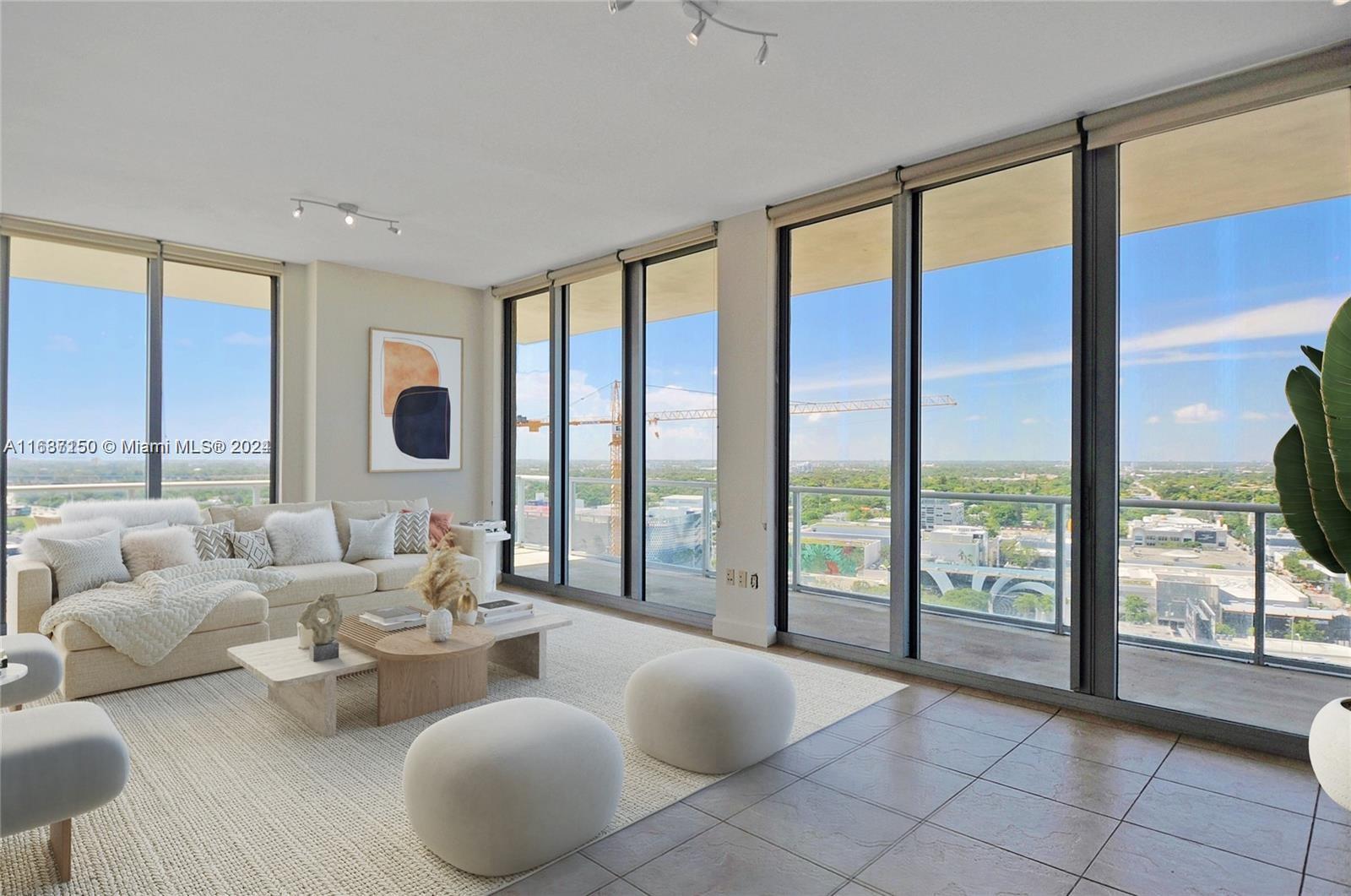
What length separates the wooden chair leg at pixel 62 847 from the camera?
2082 mm

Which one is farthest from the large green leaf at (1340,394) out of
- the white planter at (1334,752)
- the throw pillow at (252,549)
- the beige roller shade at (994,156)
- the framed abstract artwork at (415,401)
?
the framed abstract artwork at (415,401)

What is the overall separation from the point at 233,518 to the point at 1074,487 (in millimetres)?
5247

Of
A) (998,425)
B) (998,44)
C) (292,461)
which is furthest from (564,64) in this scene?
(292,461)

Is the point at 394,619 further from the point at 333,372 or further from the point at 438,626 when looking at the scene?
the point at 333,372

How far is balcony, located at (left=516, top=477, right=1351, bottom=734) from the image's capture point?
318cm

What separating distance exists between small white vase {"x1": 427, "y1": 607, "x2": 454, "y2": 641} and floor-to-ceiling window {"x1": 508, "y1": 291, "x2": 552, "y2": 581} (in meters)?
3.15

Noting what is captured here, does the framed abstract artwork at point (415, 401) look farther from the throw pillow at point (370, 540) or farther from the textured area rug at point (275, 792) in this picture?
the textured area rug at point (275, 792)

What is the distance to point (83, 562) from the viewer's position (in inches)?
161

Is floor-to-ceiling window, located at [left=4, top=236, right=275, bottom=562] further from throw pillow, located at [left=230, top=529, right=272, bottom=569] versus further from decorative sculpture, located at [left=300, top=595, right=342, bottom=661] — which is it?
decorative sculpture, located at [left=300, top=595, right=342, bottom=661]

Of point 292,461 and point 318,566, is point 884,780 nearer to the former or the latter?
point 318,566

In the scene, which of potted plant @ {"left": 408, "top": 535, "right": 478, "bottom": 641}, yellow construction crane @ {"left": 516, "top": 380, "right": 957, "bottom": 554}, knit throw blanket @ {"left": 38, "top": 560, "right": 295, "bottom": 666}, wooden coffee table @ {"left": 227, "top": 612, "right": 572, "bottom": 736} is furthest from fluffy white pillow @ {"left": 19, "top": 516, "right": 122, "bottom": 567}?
yellow construction crane @ {"left": 516, "top": 380, "right": 957, "bottom": 554}

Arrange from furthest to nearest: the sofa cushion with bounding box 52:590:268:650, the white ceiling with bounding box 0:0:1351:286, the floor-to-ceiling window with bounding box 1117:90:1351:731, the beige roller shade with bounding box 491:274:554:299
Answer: the beige roller shade with bounding box 491:274:554:299 → the sofa cushion with bounding box 52:590:268:650 → the floor-to-ceiling window with bounding box 1117:90:1351:731 → the white ceiling with bounding box 0:0:1351:286

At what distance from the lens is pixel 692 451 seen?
18.0 ft

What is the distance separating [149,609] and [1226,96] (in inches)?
220
